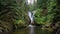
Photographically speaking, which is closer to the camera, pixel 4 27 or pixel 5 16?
pixel 4 27

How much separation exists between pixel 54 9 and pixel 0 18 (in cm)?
588

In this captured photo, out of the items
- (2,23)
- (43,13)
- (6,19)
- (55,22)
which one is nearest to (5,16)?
(6,19)

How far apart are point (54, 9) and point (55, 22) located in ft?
5.39

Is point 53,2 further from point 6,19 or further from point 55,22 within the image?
point 6,19

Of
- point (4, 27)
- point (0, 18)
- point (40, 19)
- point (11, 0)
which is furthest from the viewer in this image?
point (40, 19)

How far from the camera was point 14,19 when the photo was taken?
17.4 meters

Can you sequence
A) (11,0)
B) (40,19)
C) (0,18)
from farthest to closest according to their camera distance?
1. (40,19)
2. (11,0)
3. (0,18)

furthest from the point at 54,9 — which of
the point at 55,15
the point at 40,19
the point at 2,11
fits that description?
the point at 2,11

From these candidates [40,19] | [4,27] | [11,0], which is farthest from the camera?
[40,19]

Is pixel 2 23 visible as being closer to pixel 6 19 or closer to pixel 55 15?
pixel 6 19

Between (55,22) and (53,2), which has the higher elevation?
(53,2)

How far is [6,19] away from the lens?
55.2 ft

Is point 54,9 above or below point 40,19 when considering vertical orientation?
above

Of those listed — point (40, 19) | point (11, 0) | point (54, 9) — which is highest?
point (11, 0)
